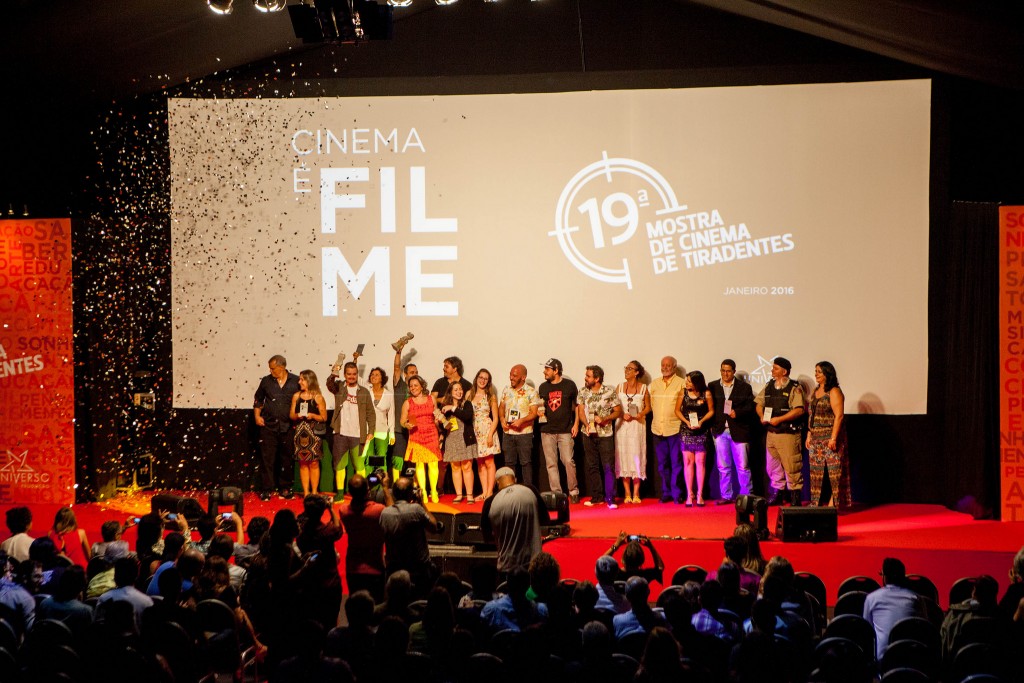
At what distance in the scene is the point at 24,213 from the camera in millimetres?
11062

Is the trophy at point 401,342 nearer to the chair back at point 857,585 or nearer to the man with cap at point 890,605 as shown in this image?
the chair back at point 857,585

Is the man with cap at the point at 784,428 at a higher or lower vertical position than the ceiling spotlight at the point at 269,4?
lower

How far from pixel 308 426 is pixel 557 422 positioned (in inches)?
107

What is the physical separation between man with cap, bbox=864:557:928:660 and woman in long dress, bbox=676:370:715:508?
485 centimetres

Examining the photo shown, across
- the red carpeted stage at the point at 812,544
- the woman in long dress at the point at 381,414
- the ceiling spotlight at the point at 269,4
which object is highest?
the ceiling spotlight at the point at 269,4

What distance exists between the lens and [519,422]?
10.6 metres

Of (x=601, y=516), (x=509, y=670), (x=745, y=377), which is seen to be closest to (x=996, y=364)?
(x=745, y=377)

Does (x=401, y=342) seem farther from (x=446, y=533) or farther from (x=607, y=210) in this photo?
(x=446, y=533)

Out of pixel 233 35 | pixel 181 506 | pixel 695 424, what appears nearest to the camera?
pixel 181 506

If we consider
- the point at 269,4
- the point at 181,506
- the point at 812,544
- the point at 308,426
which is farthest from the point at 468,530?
the point at 269,4

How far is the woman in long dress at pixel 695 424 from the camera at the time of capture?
33.6 feet

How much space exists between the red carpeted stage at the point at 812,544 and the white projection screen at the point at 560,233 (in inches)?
55.4

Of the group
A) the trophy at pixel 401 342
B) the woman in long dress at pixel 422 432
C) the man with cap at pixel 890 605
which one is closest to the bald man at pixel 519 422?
the woman in long dress at pixel 422 432

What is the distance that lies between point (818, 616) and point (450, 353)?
249 inches
